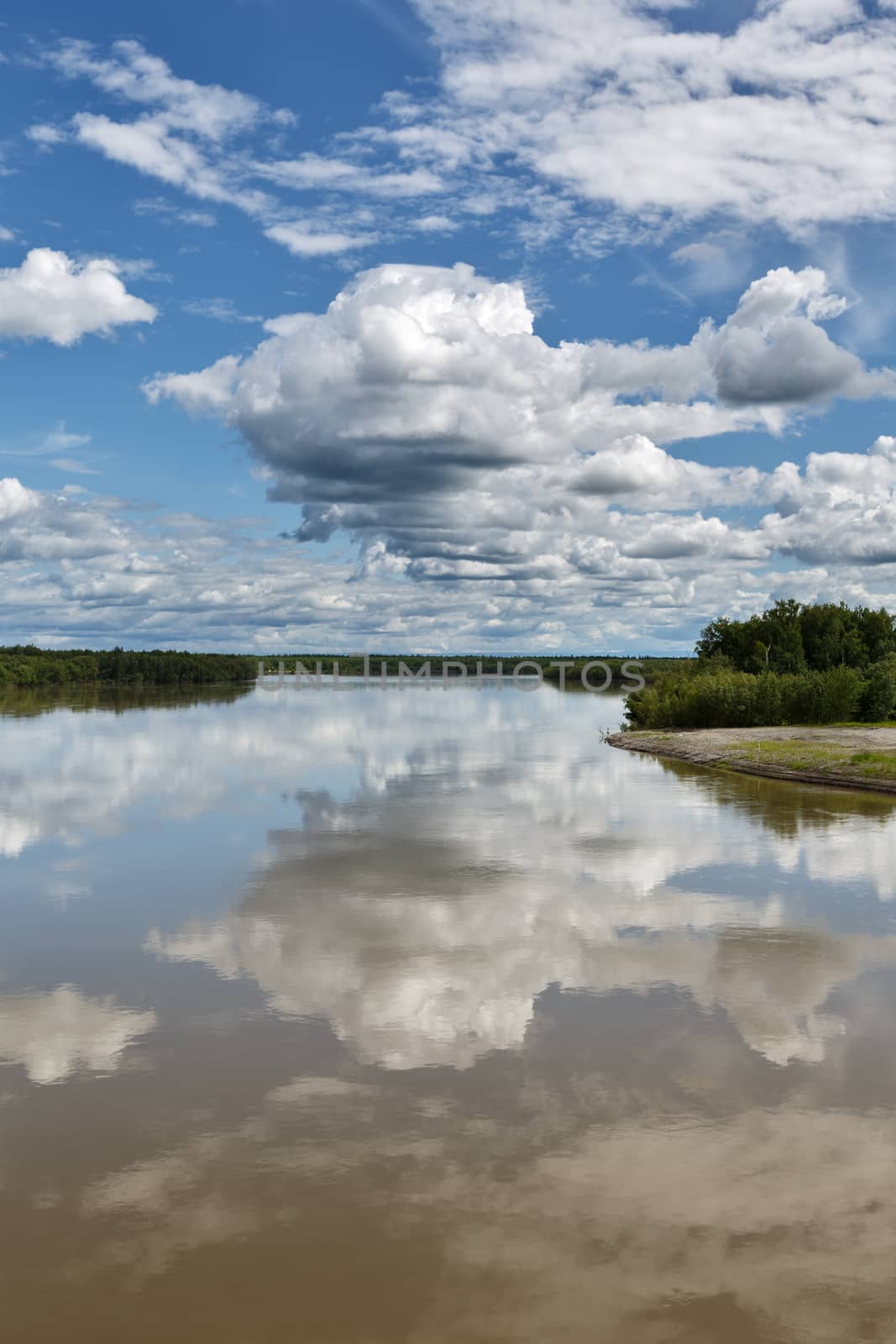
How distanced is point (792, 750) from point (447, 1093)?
37.2 m

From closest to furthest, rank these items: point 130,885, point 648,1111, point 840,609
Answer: point 648,1111 → point 130,885 → point 840,609

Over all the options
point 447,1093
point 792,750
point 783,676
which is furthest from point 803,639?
point 447,1093

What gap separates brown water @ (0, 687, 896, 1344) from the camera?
6938mm

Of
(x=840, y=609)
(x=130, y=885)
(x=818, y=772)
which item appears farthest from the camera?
(x=840, y=609)

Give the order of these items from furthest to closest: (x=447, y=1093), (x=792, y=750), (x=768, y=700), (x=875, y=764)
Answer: (x=768, y=700)
(x=792, y=750)
(x=875, y=764)
(x=447, y=1093)

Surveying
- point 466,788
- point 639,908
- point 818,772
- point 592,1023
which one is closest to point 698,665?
point 818,772

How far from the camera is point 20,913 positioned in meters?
17.7

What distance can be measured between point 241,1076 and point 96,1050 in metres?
1.92

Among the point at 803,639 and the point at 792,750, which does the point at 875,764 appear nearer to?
the point at 792,750

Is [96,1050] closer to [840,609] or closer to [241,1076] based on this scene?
[241,1076]

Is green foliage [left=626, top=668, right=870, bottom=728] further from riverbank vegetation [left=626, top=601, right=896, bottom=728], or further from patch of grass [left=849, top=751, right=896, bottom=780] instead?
patch of grass [left=849, top=751, right=896, bottom=780]

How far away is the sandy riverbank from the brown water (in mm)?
13684

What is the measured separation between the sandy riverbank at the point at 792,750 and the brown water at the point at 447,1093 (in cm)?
1368

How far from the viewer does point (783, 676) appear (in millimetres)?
62781
